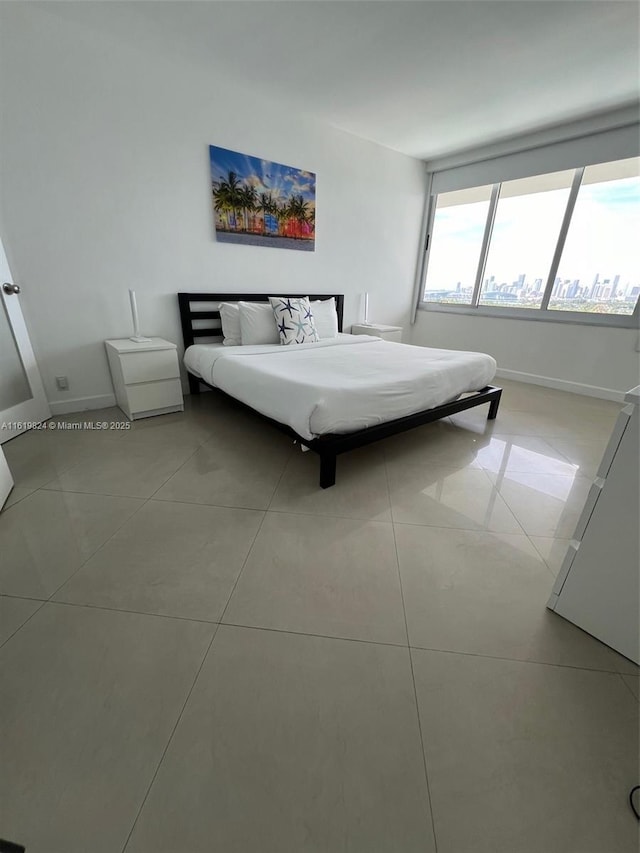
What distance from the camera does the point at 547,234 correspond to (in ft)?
12.1

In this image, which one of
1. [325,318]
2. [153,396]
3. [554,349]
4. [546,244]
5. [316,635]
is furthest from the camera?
[554,349]

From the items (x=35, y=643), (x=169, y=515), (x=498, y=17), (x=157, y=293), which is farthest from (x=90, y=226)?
(x=498, y=17)

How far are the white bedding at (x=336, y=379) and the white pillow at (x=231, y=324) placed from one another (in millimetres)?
242

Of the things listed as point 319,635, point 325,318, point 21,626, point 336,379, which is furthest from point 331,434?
point 325,318

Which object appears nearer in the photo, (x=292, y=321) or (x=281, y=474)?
(x=281, y=474)

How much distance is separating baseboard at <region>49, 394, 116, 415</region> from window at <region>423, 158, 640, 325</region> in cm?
437

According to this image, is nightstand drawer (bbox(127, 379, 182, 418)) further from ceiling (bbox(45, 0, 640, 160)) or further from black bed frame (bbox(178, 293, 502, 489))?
ceiling (bbox(45, 0, 640, 160))

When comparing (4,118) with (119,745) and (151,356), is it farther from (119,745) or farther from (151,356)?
(119,745)

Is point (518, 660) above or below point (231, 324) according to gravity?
below

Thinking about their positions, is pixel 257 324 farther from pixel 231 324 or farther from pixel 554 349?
pixel 554 349

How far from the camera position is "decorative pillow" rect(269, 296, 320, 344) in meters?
3.11

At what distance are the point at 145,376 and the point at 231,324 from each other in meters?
0.91

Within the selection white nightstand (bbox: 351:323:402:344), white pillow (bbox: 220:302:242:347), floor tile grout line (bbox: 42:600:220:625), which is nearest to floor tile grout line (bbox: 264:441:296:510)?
floor tile grout line (bbox: 42:600:220:625)

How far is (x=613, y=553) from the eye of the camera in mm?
1020
